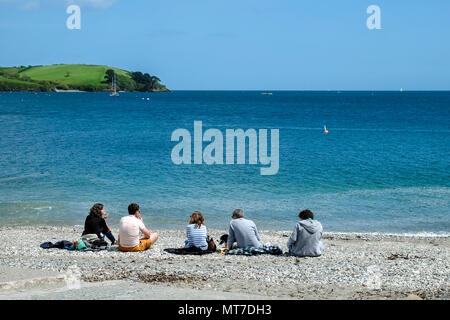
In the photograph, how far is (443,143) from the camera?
2379 inches

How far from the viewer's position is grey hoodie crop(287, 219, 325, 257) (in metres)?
15.8

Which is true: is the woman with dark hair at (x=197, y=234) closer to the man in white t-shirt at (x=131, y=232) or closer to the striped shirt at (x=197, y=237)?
the striped shirt at (x=197, y=237)

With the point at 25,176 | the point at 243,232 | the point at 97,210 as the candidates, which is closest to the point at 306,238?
the point at 243,232

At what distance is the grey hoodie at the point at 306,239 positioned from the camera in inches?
624

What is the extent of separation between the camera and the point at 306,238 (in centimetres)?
1586

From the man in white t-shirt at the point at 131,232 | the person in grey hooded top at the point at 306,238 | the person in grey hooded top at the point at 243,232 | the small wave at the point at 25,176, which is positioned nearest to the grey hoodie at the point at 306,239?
the person in grey hooded top at the point at 306,238

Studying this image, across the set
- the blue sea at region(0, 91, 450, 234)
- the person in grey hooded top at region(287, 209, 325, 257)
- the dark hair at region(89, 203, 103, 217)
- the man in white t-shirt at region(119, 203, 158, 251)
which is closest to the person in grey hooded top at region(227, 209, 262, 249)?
the person in grey hooded top at region(287, 209, 325, 257)

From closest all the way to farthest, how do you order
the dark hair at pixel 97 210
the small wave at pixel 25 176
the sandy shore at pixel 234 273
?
the sandy shore at pixel 234 273 < the dark hair at pixel 97 210 < the small wave at pixel 25 176

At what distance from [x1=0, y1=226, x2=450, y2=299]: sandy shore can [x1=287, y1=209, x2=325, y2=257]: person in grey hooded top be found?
44 cm

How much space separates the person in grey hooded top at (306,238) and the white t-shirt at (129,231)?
424cm

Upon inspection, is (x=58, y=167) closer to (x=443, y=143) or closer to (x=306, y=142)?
(x=306, y=142)
